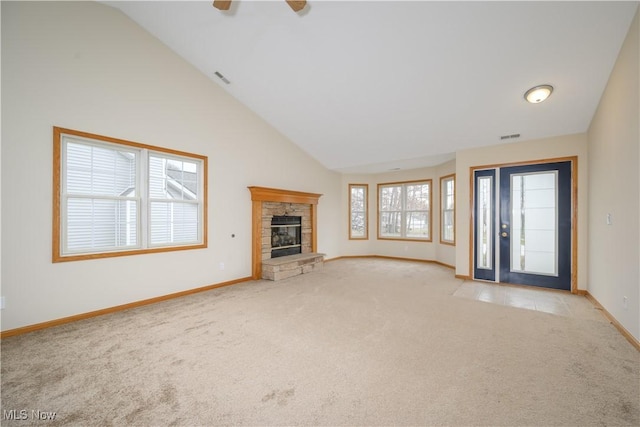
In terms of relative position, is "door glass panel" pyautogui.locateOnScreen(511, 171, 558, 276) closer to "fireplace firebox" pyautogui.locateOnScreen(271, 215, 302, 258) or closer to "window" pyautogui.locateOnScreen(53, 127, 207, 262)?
"fireplace firebox" pyautogui.locateOnScreen(271, 215, 302, 258)

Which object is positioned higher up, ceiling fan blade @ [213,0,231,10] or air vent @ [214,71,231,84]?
air vent @ [214,71,231,84]

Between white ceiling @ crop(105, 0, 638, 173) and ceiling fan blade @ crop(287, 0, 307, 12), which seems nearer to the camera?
ceiling fan blade @ crop(287, 0, 307, 12)

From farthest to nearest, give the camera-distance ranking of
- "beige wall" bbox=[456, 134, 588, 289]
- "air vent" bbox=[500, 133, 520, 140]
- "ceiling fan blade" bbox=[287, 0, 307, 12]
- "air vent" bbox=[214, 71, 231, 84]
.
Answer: "air vent" bbox=[500, 133, 520, 140], "air vent" bbox=[214, 71, 231, 84], "beige wall" bbox=[456, 134, 588, 289], "ceiling fan blade" bbox=[287, 0, 307, 12]

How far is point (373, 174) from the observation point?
7887 mm

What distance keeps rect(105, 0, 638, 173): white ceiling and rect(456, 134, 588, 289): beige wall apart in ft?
0.58

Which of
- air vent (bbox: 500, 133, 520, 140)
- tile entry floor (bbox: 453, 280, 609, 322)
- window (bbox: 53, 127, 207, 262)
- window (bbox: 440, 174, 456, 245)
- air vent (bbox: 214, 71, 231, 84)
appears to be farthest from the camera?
window (bbox: 440, 174, 456, 245)

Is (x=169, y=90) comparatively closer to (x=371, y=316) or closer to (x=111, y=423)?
(x=111, y=423)

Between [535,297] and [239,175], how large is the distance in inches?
204

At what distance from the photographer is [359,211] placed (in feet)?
26.0

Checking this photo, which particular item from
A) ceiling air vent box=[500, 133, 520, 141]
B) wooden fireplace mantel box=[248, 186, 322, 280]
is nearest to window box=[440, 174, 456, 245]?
ceiling air vent box=[500, 133, 520, 141]

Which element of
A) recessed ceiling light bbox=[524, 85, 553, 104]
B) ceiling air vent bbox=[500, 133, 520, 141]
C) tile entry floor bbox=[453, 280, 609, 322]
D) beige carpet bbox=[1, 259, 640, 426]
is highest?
recessed ceiling light bbox=[524, 85, 553, 104]

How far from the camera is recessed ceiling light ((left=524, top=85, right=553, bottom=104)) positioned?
135 inches

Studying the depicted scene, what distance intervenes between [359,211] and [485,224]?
357 centimetres

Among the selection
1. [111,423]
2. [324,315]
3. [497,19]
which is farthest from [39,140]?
[497,19]
